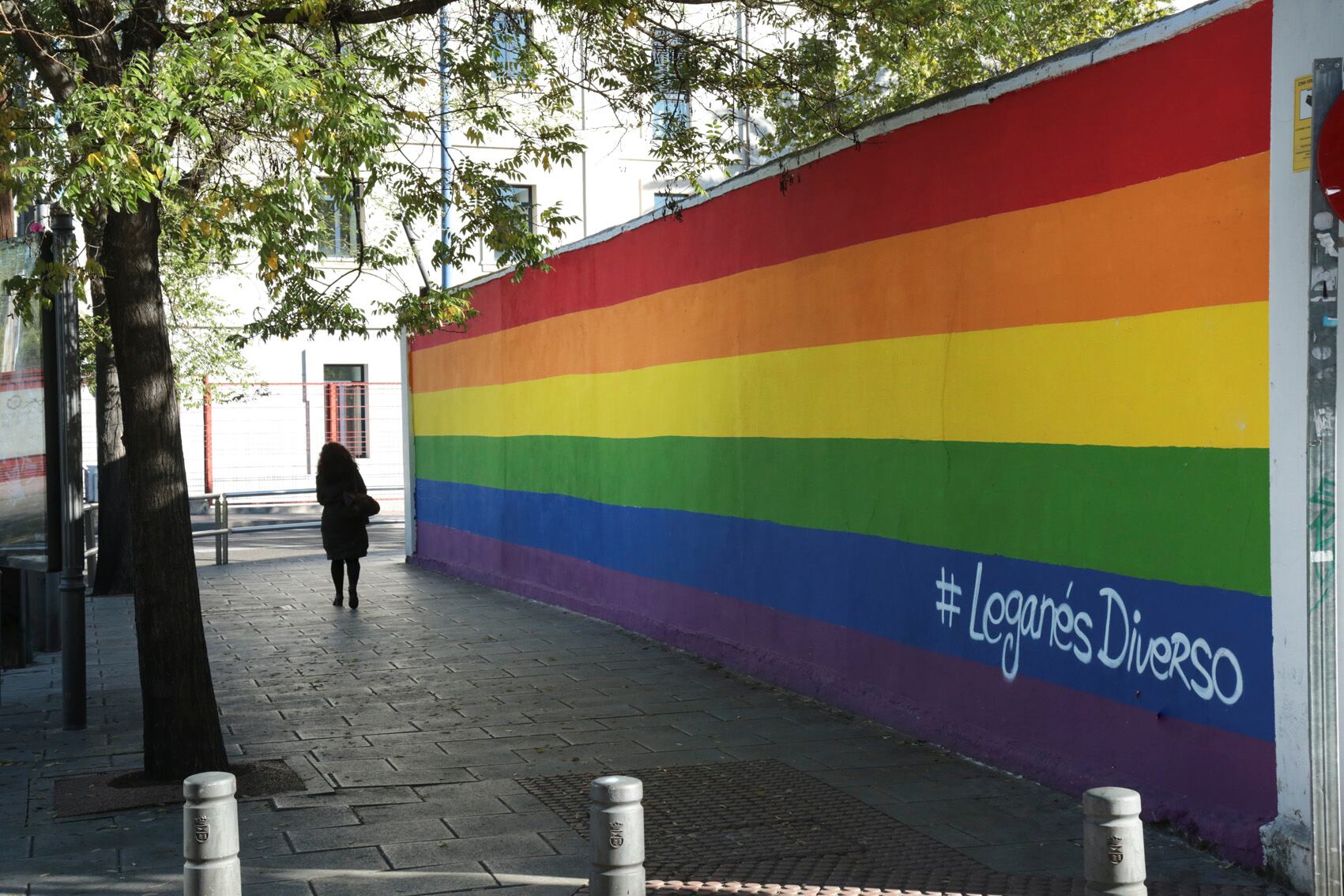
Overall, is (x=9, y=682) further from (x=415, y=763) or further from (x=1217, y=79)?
(x=1217, y=79)

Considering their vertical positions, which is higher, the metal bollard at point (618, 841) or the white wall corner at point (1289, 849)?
the metal bollard at point (618, 841)

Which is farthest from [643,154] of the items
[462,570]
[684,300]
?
[684,300]

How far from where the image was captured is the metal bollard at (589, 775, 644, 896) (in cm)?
427

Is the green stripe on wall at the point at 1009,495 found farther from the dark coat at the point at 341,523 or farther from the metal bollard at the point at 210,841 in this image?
the metal bollard at the point at 210,841

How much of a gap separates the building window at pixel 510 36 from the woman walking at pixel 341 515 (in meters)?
5.47

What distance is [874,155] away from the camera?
8.52m

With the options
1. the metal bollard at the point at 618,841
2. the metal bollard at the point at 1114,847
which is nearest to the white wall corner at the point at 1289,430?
the metal bollard at the point at 1114,847

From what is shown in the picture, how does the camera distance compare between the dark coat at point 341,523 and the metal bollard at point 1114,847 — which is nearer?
the metal bollard at point 1114,847

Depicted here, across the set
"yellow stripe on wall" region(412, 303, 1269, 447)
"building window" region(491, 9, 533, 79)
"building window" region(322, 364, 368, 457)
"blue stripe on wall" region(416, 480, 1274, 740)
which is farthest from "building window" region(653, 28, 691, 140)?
"building window" region(322, 364, 368, 457)

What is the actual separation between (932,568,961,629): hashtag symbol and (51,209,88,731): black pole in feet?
16.7

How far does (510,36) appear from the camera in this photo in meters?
9.75

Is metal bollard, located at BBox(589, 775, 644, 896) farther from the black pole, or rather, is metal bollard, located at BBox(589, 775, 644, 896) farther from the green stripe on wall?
the black pole

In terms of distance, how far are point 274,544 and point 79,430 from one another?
523 inches

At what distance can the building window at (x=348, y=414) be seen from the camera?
29844 millimetres
